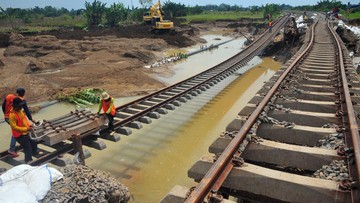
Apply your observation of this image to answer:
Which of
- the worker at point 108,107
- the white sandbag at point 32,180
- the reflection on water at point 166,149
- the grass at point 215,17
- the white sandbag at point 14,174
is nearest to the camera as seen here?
the white sandbag at point 32,180

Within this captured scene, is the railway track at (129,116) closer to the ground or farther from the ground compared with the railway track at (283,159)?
closer to the ground

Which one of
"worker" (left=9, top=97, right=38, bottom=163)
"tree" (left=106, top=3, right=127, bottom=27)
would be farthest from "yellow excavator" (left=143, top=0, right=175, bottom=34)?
"worker" (left=9, top=97, right=38, bottom=163)

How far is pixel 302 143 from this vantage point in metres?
4.97

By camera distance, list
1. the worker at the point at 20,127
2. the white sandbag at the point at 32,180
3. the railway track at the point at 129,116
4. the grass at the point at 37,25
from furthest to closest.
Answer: the grass at the point at 37,25, the railway track at the point at 129,116, the worker at the point at 20,127, the white sandbag at the point at 32,180

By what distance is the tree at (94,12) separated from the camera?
54.0 meters

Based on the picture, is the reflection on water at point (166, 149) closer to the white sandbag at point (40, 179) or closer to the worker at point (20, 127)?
the worker at point (20, 127)

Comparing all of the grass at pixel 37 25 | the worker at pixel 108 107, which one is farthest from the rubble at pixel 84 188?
the grass at pixel 37 25

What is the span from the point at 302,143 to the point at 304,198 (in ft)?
5.70

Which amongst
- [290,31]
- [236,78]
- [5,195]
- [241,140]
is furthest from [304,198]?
[290,31]

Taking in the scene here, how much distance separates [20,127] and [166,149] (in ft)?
12.7

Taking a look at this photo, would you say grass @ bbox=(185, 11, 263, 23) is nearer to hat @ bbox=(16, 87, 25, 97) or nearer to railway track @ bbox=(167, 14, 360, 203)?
hat @ bbox=(16, 87, 25, 97)

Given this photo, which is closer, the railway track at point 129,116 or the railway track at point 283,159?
the railway track at point 283,159

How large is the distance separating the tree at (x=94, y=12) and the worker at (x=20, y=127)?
52.2 m

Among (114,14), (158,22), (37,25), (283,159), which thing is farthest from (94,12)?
(283,159)
